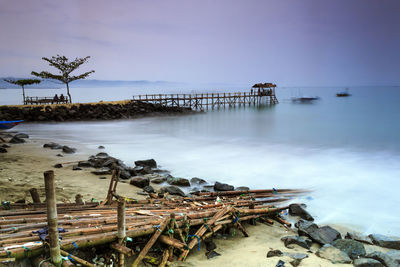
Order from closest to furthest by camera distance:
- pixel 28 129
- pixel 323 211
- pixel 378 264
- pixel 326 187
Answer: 1. pixel 378 264
2. pixel 323 211
3. pixel 326 187
4. pixel 28 129

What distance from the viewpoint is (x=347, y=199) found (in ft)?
32.4

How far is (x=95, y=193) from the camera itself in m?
8.27

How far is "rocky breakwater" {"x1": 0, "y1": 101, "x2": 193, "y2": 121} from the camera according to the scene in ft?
89.4

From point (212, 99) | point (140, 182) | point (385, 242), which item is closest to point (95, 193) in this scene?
point (140, 182)

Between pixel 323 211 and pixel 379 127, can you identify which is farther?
pixel 379 127

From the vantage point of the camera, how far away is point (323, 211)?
8.67 m

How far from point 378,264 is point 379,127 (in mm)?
27942

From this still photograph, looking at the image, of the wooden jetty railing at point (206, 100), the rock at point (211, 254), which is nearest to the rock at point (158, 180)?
the rock at point (211, 254)

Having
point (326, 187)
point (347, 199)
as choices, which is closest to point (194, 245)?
point (347, 199)

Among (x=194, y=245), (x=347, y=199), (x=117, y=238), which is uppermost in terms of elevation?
(x=117, y=238)

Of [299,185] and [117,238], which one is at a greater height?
[117,238]

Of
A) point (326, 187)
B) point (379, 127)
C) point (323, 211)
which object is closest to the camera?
point (323, 211)

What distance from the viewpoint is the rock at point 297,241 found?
19.0 ft

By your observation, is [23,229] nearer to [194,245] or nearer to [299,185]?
[194,245]
